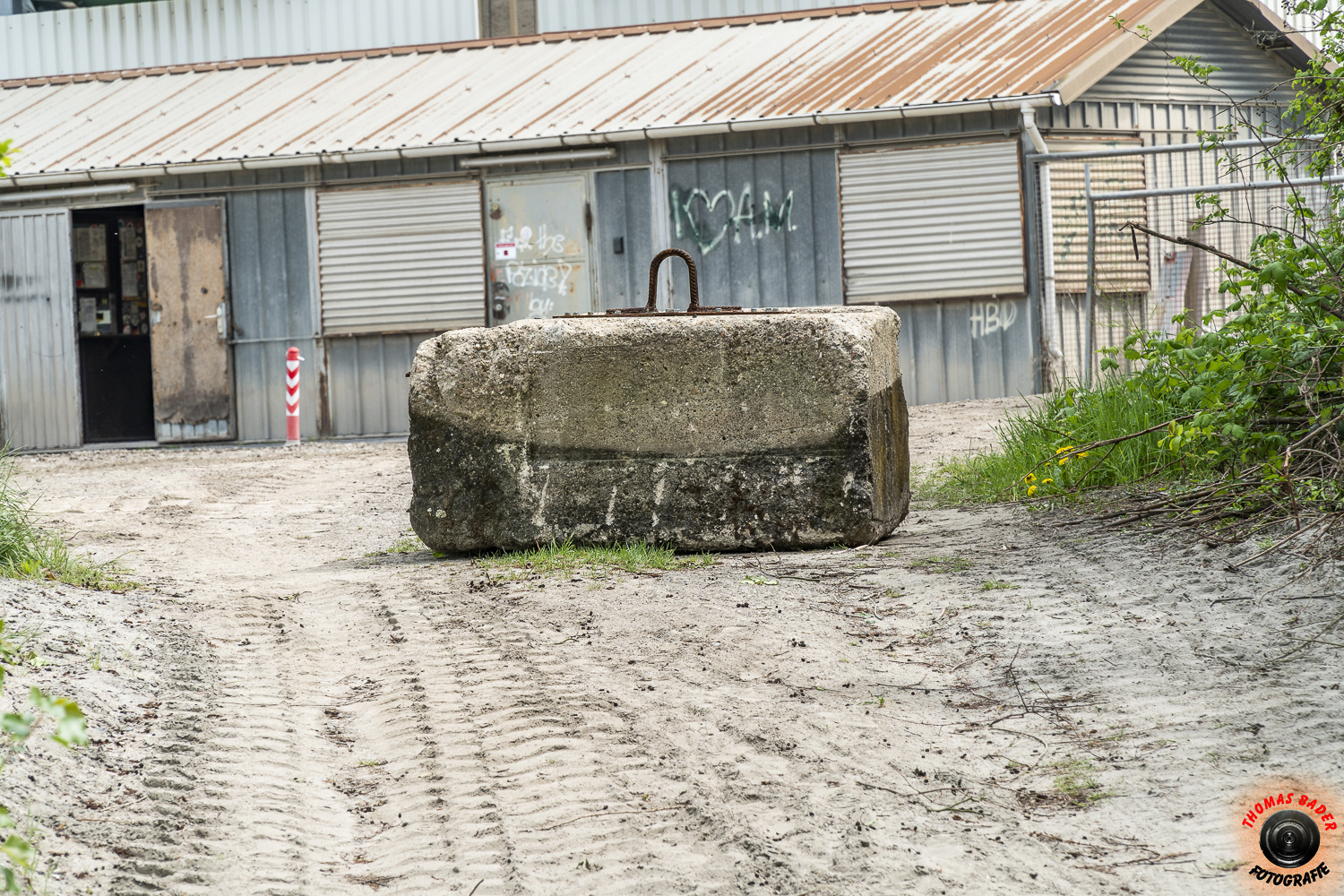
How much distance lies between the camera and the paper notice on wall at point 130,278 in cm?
1602

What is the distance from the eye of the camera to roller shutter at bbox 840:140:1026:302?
1188 centimetres

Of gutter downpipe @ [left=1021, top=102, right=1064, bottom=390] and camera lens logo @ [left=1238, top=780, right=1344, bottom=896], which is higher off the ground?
gutter downpipe @ [left=1021, top=102, right=1064, bottom=390]

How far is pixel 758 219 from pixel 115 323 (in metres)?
8.34

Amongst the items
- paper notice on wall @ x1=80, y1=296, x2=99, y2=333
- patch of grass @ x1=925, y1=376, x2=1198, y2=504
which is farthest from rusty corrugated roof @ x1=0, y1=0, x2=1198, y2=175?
patch of grass @ x1=925, y1=376, x2=1198, y2=504

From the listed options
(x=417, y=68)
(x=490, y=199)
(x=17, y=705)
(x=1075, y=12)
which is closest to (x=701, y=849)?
(x=17, y=705)

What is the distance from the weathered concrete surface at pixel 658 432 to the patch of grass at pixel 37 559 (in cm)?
145

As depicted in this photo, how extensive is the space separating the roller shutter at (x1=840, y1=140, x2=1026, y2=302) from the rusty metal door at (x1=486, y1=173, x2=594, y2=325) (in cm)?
264

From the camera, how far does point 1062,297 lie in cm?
1201

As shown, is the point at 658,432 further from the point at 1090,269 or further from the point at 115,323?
the point at 115,323

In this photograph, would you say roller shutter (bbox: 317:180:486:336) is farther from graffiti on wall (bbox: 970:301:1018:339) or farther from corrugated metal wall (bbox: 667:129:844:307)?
graffiti on wall (bbox: 970:301:1018:339)

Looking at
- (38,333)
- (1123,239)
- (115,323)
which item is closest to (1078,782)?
(1123,239)

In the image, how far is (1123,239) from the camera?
37.5ft

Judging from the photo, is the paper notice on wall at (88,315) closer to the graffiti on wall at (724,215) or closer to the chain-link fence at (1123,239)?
the graffiti on wall at (724,215)

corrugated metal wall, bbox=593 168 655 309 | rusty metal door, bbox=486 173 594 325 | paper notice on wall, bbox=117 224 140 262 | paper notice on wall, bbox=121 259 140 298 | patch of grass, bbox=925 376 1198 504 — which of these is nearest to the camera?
patch of grass, bbox=925 376 1198 504
